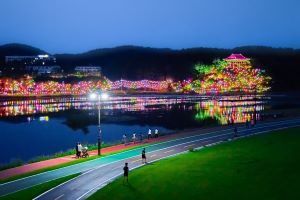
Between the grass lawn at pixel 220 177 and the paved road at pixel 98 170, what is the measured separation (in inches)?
68.2

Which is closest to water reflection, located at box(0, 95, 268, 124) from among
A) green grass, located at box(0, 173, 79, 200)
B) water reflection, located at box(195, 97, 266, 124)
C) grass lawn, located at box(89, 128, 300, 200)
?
water reflection, located at box(195, 97, 266, 124)

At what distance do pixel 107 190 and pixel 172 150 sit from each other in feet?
54.6

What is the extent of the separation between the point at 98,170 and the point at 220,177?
36.3 feet

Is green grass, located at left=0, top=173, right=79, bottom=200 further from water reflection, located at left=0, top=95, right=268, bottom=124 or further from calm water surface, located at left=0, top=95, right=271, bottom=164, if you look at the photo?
water reflection, located at left=0, top=95, right=268, bottom=124

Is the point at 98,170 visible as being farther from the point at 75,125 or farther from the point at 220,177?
the point at 75,125

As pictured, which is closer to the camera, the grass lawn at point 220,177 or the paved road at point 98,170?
the grass lawn at point 220,177

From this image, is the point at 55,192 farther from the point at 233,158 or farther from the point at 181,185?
the point at 233,158

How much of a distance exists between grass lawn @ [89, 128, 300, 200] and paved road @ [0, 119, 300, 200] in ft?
5.68

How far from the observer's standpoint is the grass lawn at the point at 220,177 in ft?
85.6

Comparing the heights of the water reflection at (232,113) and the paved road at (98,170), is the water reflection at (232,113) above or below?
below

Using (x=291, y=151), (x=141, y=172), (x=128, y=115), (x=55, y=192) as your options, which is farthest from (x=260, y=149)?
(x=128, y=115)

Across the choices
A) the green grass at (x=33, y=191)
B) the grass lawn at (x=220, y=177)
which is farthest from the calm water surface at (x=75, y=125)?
the grass lawn at (x=220, y=177)

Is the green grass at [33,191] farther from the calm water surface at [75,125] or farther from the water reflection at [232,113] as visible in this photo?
the water reflection at [232,113]

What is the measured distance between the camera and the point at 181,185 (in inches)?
1121
